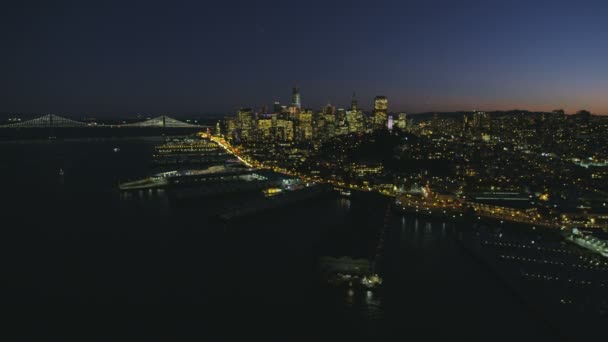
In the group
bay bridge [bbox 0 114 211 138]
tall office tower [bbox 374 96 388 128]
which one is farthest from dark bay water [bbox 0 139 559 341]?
tall office tower [bbox 374 96 388 128]

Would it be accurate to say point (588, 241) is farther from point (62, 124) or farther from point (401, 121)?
point (62, 124)

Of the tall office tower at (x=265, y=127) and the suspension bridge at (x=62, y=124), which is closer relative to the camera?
the tall office tower at (x=265, y=127)

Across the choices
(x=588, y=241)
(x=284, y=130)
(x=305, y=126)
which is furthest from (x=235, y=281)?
(x=305, y=126)

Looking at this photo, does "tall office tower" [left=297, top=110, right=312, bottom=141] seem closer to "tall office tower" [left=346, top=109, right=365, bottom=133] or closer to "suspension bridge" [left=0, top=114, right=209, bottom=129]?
"tall office tower" [left=346, top=109, right=365, bottom=133]

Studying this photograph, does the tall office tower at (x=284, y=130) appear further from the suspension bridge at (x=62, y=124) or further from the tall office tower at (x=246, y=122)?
the suspension bridge at (x=62, y=124)

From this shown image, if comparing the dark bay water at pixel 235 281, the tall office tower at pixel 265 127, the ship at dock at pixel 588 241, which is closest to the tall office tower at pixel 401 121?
the tall office tower at pixel 265 127

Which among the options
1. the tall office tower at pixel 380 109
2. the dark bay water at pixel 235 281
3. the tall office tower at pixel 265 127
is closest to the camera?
the dark bay water at pixel 235 281
